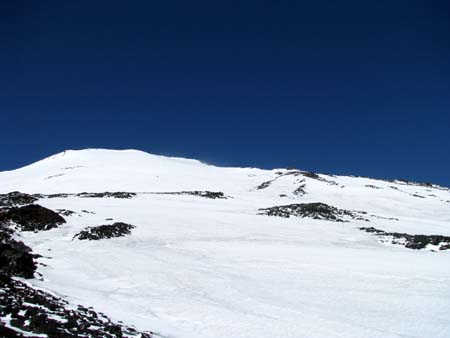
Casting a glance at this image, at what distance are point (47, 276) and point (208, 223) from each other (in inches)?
771

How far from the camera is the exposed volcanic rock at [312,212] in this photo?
1805 inches

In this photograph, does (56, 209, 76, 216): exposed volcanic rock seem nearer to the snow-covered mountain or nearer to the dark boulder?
the snow-covered mountain

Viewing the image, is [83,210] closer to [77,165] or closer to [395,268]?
[395,268]

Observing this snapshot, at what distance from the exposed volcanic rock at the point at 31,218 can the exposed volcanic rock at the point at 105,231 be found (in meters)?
2.97

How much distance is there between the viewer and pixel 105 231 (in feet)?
101

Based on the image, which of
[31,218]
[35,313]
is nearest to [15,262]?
[35,313]

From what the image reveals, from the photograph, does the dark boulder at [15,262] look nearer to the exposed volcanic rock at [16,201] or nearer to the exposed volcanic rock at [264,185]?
the exposed volcanic rock at [16,201]

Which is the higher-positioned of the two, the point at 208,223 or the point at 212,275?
the point at 208,223

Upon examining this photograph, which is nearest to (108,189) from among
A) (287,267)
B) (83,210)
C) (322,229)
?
(83,210)

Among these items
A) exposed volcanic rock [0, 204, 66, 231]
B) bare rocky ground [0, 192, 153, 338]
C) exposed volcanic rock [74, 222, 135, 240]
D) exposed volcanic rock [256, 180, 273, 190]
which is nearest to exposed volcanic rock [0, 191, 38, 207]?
exposed volcanic rock [0, 204, 66, 231]

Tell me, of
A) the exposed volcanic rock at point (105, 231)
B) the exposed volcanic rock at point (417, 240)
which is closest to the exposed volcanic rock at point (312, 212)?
the exposed volcanic rock at point (417, 240)

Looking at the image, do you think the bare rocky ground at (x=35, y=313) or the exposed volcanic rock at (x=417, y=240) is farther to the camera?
the exposed volcanic rock at (x=417, y=240)

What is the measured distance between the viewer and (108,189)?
65000mm

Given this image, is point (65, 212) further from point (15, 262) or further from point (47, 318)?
point (47, 318)
